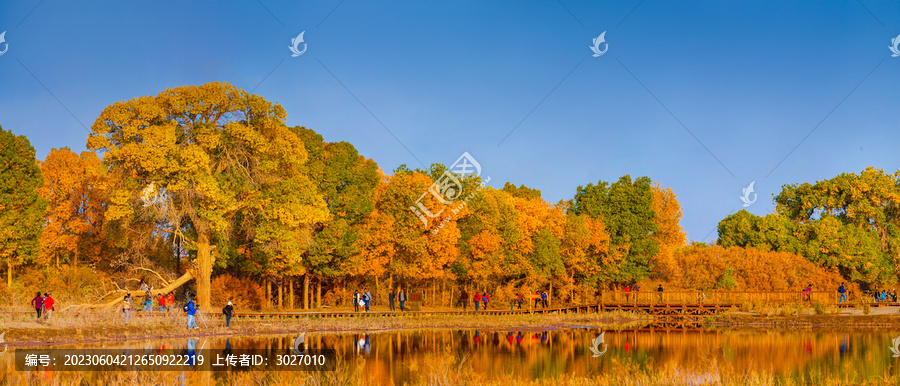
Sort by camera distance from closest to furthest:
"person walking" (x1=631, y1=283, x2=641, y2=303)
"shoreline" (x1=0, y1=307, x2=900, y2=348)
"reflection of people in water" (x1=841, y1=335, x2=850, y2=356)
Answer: "shoreline" (x1=0, y1=307, x2=900, y2=348) → "reflection of people in water" (x1=841, y1=335, x2=850, y2=356) → "person walking" (x1=631, y1=283, x2=641, y2=303)

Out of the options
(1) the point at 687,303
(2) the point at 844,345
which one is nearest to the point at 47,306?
(2) the point at 844,345

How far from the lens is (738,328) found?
4712 centimetres

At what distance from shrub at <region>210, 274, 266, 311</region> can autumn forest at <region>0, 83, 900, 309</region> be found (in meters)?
0.14

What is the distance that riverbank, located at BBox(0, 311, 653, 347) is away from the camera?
Result: 2927 cm

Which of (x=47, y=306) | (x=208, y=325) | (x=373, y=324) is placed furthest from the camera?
(x=373, y=324)

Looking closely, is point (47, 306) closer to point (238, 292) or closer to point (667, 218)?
point (238, 292)

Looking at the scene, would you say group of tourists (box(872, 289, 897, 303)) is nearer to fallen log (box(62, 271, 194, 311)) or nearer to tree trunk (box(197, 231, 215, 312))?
tree trunk (box(197, 231, 215, 312))

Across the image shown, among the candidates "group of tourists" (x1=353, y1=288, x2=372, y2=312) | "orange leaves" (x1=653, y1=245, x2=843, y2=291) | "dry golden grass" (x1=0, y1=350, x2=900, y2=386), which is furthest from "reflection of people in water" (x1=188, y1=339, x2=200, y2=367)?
"orange leaves" (x1=653, y1=245, x2=843, y2=291)

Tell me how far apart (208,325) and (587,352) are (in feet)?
58.6

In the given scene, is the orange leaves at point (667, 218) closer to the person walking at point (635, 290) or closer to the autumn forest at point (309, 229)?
the autumn forest at point (309, 229)

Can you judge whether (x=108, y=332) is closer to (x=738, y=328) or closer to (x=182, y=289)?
(x=182, y=289)

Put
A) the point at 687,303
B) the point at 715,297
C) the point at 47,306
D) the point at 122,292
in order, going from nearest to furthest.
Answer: the point at 47,306, the point at 122,292, the point at 687,303, the point at 715,297

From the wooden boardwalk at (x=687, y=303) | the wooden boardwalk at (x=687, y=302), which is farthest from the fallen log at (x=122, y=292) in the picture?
the wooden boardwalk at (x=687, y=302)

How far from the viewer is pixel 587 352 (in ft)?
101
